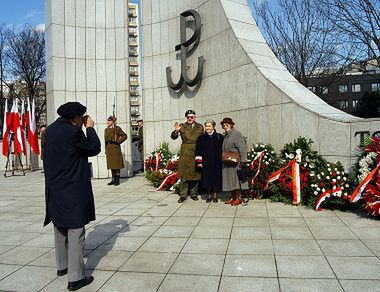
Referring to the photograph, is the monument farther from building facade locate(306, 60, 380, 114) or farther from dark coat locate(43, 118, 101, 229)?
building facade locate(306, 60, 380, 114)

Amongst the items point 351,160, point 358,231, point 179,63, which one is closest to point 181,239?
point 358,231

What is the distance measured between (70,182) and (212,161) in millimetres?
4158

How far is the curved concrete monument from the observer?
6828mm

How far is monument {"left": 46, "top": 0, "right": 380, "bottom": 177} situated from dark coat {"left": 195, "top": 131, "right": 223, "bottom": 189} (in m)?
1.28

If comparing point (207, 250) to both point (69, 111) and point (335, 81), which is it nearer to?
point (69, 111)

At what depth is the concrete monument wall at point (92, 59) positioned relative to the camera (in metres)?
11.8

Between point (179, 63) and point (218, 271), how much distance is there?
7.92 metres

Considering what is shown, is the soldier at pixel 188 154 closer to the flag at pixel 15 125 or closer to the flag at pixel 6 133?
the flag at pixel 15 125

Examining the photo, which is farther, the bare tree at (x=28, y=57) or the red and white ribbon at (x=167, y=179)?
the bare tree at (x=28, y=57)

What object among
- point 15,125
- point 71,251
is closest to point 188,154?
point 71,251

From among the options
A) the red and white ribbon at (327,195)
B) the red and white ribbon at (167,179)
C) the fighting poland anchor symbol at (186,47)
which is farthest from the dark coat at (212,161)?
the fighting poland anchor symbol at (186,47)

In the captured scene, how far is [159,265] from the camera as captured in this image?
404cm

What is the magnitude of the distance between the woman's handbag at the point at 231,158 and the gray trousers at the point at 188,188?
1.25 metres

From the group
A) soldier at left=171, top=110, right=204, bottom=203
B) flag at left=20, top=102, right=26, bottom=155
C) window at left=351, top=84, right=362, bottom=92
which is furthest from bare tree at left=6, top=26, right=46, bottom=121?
window at left=351, top=84, right=362, bottom=92
